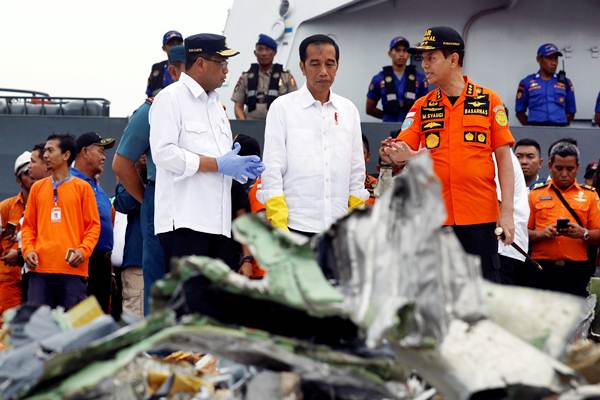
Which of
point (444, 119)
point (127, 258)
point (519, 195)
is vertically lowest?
point (127, 258)

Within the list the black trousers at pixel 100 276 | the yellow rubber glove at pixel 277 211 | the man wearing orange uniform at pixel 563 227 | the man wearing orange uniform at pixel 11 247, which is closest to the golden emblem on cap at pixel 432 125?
the yellow rubber glove at pixel 277 211

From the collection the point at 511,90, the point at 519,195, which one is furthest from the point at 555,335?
the point at 511,90

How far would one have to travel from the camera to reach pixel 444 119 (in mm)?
4852

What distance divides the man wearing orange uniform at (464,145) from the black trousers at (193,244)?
832 millimetres

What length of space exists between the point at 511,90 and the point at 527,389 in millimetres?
11166

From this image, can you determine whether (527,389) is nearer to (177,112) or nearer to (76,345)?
(76,345)

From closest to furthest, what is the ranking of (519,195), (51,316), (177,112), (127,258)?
(51,316)
(177,112)
(519,195)
(127,258)

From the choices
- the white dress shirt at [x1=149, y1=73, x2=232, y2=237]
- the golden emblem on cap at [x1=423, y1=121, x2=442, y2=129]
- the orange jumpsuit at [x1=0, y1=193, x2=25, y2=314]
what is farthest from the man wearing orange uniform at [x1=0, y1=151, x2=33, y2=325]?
the golden emblem on cap at [x1=423, y1=121, x2=442, y2=129]

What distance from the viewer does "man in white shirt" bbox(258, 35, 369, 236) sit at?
4.89 meters

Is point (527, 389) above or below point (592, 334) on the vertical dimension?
above

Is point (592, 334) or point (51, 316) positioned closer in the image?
point (51, 316)

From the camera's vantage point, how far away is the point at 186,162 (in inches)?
185

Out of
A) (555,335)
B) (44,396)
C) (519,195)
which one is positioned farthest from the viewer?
(519,195)

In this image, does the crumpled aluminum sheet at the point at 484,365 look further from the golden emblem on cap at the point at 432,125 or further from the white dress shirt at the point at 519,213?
the white dress shirt at the point at 519,213
